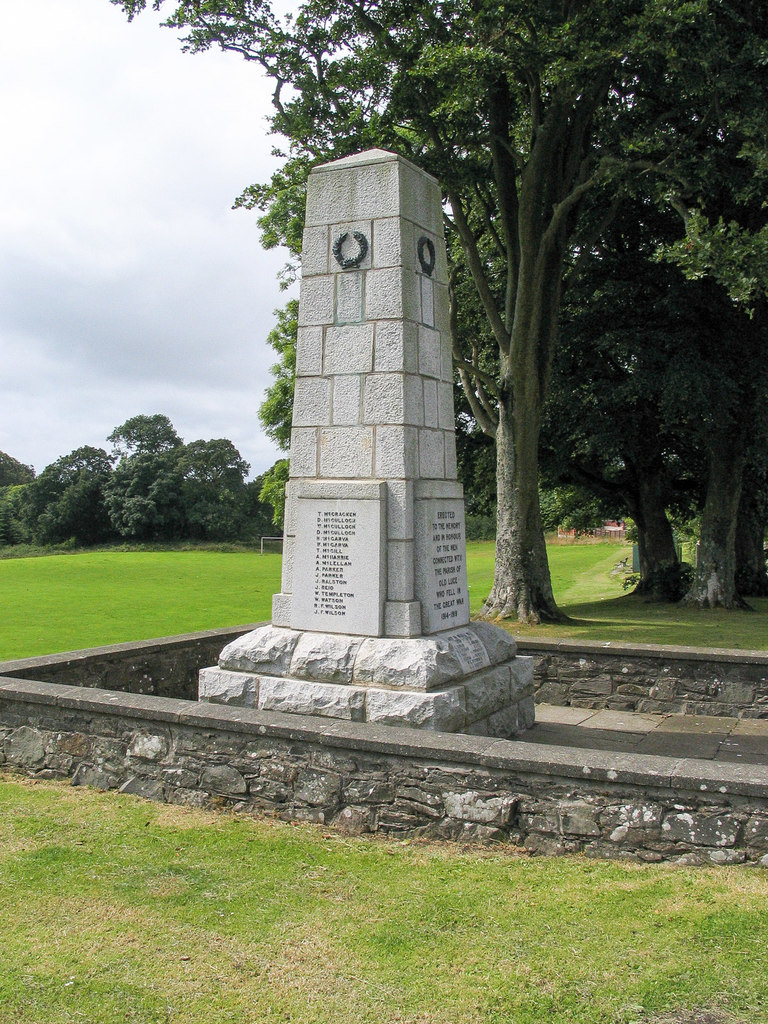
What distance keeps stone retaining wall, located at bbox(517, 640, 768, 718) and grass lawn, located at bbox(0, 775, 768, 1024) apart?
491cm

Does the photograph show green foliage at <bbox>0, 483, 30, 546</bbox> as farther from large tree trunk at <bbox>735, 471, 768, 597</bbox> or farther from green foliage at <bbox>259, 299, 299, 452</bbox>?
large tree trunk at <bbox>735, 471, 768, 597</bbox>

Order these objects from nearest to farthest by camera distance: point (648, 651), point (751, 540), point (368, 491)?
point (368, 491)
point (648, 651)
point (751, 540)

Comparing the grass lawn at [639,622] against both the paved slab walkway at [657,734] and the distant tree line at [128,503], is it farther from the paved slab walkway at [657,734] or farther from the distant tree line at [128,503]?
the distant tree line at [128,503]

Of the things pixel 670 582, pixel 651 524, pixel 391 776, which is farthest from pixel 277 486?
pixel 391 776

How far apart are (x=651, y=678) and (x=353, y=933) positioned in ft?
20.8

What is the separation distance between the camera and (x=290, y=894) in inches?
193

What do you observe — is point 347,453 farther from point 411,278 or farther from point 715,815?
point 715,815

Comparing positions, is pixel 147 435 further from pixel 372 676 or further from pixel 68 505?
Answer: pixel 372 676

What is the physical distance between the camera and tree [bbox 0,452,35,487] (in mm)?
76500

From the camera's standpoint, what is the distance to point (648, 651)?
991 centimetres

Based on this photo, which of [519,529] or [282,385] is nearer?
[519,529]

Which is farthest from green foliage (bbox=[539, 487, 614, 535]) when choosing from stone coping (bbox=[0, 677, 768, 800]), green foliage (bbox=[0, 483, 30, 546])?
green foliage (bbox=[0, 483, 30, 546])

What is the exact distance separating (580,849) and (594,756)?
556mm

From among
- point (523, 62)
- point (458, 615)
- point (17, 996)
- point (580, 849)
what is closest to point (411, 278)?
point (458, 615)
